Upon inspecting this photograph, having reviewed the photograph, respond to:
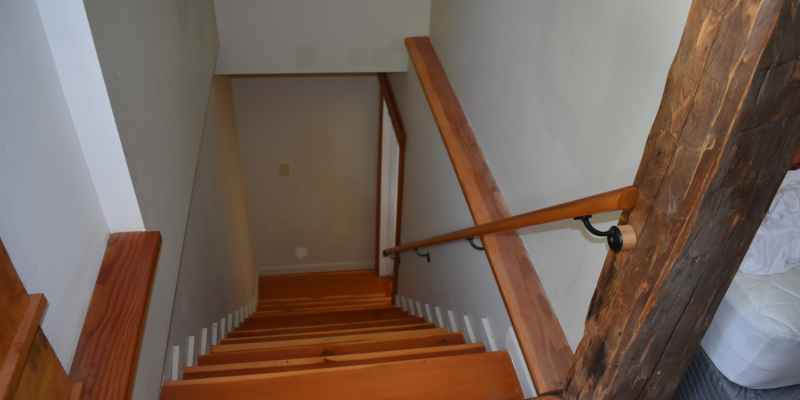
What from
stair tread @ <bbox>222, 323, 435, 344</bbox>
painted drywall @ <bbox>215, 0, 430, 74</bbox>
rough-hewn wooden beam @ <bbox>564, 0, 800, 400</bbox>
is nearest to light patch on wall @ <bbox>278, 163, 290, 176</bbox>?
painted drywall @ <bbox>215, 0, 430, 74</bbox>

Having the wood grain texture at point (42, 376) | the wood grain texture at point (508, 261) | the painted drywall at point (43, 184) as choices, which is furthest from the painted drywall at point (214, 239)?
the wood grain texture at point (508, 261)

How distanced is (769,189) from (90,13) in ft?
4.45

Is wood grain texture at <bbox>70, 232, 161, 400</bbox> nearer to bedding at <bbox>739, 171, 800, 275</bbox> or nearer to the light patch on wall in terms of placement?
bedding at <bbox>739, 171, 800, 275</bbox>

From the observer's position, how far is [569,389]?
4.09 feet

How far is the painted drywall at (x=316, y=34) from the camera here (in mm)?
3096

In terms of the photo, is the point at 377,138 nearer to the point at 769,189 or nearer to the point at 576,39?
the point at 576,39

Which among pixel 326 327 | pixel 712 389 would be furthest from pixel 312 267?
pixel 712 389

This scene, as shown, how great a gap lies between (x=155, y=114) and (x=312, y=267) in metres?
4.66

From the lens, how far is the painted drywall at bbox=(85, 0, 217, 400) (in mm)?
1257

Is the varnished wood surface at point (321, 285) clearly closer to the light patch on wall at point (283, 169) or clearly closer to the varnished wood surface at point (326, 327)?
the light patch on wall at point (283, 169)

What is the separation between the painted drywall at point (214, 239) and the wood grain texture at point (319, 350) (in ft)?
0.58

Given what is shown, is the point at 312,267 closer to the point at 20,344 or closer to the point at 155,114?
the point at 155,114

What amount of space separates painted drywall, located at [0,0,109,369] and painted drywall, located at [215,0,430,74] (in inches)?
83.8

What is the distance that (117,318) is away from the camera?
120 centimetres
